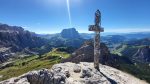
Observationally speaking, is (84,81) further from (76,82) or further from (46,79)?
(46,79)

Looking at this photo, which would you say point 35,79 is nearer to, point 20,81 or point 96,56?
point 20,81

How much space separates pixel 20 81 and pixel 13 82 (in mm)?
2144

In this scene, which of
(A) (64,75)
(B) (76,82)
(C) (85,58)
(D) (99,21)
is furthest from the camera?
(C) (85,58)

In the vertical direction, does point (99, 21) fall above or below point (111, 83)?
above

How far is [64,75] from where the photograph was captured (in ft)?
162

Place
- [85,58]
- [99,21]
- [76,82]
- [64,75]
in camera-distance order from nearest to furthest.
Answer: [76,82] < [64,75] < [99,21] < [85,58]

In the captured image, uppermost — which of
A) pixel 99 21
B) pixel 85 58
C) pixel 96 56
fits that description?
pixel 99 21

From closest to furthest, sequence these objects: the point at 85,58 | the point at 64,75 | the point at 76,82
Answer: the point at 76,82, the point at 64,75, the point at 85,58

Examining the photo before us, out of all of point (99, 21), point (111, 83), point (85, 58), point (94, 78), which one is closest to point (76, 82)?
point (94, 78)

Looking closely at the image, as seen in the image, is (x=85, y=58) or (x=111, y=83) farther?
(x=85, y=58)

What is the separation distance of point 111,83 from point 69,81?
Result: 8.70 metres

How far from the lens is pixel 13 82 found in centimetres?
4853

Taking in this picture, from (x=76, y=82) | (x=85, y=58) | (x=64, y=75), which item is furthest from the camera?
(x=85, y=58)

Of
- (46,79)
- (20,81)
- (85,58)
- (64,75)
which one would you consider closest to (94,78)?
(64,75)
